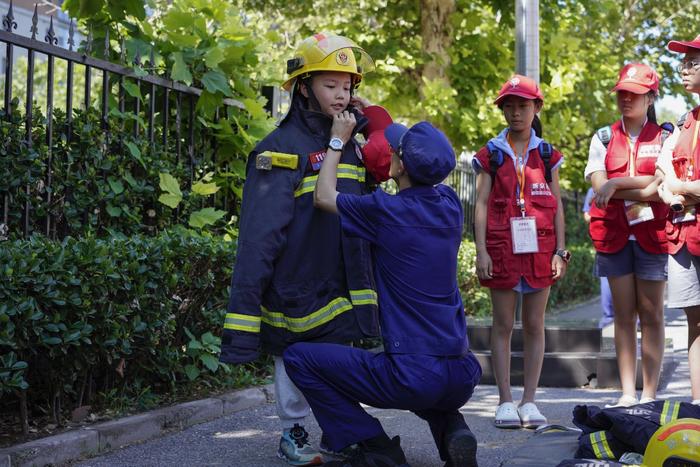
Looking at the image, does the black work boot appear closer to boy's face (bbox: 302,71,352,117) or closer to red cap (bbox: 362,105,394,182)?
red cap (bbox: 362,105,394,182)

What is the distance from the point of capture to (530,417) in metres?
5.74

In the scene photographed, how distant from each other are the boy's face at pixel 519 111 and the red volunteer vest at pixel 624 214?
581 mm

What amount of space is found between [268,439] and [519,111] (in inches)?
92.7

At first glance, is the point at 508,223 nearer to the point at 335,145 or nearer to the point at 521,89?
the point at 521,89

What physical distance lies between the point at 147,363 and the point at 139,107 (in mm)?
1859

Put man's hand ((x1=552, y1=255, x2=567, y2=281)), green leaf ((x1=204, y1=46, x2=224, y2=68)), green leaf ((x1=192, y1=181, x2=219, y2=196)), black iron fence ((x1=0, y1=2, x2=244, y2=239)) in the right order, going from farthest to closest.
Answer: green leaf ((x1=204, y1=46, x2=224, y2=68)), green leaf ((x1=192, y1=181, x2=219, y2=196)), man's hand ((x1=552, y1=255, x2=567, y2=281)), black iron fence ((x1=0, y1=2, x2=244, y2=239))

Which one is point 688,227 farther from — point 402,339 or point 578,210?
point 578,210

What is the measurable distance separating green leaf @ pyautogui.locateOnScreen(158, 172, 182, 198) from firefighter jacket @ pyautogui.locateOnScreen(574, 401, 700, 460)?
10.6 feet

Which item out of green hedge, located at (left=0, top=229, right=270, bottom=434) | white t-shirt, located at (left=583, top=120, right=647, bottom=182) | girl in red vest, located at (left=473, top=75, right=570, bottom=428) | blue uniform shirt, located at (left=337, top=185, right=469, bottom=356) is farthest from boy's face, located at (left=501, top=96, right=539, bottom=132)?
green hedge, located at (left=0, top=229, right=270, bottom=434)

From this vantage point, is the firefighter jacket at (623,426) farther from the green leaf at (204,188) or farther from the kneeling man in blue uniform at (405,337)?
the green leaf at (204,188)

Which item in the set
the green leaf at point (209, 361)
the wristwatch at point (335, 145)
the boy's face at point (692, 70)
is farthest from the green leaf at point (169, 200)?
the boy's face at point (692, 70)

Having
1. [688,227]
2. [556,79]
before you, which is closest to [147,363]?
[688,227]

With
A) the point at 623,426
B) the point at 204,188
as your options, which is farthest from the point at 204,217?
the point at 623,426

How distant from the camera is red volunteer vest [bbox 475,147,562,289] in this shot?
5.83m
